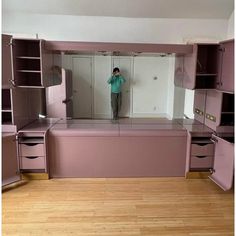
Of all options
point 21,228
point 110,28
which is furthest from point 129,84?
point 21,228

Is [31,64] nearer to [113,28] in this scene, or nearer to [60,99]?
[60,99]

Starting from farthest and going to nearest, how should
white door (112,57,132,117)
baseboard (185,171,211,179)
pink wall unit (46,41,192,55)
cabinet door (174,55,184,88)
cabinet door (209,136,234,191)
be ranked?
white door (112,57,132,117) < cabinet door (174,55,184,88) < baseboard (185,171,211,179) < pink wall unit (46,41,192,55) < cabinet door (209,136,234,191)

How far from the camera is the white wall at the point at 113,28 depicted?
4.75 m

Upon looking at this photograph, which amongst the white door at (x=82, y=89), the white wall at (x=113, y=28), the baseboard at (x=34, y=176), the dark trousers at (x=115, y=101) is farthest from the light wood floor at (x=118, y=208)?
the white wall at (x=113, y=28)

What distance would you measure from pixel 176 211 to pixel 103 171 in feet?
3.35

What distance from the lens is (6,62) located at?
253 cm

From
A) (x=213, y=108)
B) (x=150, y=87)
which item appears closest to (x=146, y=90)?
(x=150, y=87)

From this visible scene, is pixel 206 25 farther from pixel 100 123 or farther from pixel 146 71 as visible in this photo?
pixel 100 123

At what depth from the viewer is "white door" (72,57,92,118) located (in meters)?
4.79

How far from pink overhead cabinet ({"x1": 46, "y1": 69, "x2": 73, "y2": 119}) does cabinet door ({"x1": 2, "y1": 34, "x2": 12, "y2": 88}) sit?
1819mm

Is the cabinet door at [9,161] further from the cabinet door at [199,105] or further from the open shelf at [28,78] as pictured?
the cabinet door at [199,105]

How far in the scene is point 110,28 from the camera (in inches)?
191

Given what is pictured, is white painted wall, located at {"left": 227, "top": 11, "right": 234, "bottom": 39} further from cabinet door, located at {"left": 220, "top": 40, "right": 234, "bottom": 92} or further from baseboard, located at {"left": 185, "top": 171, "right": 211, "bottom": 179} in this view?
baseboard, located at {"left": 185, "top": 171, "right": 211, "bottom": 179}

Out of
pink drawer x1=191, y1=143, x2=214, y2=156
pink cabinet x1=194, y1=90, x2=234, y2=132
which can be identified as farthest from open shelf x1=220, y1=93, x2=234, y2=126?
pink drawer x1=191, y1=143, x2=214, y2=156
